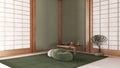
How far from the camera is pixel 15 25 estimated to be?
3.63m

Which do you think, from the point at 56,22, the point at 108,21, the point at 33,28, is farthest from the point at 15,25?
the point at 108,21

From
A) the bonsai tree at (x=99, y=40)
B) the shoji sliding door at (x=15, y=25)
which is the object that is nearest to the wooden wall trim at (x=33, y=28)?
the shoji sliding door at (x=15, y=25)

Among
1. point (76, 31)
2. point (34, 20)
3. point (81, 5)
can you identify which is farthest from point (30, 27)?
point (81, 5)

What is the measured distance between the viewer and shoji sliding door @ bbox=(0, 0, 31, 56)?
3389mm

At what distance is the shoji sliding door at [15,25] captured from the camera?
3.39 meters

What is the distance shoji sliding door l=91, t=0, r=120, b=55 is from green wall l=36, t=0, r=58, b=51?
56.8 inches

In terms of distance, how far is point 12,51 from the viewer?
3.54 metres

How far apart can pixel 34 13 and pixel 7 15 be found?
852mm

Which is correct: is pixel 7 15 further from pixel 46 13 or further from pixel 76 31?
pixel 76 31

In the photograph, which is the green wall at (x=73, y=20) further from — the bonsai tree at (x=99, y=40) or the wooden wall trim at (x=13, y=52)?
the wooden wall trim at (x=13, y=52)

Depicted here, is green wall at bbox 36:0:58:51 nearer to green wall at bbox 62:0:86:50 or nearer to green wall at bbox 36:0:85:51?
green wall at bbox 36:0:85:51

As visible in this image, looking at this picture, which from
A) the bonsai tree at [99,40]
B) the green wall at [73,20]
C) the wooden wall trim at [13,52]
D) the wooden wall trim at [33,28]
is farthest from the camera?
the green wall at [73,20]

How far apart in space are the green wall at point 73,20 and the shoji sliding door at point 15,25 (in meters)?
1.38

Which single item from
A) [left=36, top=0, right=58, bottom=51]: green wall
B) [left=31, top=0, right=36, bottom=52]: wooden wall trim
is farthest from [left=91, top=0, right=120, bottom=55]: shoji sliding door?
[left=31, top=0, right=36, bottom=52]: wooden wall trim
